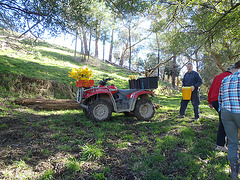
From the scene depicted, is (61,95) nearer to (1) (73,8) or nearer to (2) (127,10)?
(1) (73,8)

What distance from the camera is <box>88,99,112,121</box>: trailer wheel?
15.5ft

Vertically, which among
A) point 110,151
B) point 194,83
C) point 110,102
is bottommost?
point 110,151

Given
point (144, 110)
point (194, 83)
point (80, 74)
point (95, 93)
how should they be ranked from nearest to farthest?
point (95, 93) < point (80, 74) < point (194, 83) < point (144, 110)

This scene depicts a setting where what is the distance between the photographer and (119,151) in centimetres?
300

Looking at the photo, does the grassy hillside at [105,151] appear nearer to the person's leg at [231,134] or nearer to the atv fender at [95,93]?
the person's leg at [231,134]

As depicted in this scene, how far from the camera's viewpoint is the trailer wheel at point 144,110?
5230mm

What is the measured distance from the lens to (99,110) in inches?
192

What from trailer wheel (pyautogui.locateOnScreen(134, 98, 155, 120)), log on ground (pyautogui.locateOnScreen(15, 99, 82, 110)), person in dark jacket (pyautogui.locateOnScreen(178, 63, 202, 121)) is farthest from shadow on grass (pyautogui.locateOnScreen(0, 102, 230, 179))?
log on ground (pyautogui.locateOnScreen(15, 99, 82, 110))

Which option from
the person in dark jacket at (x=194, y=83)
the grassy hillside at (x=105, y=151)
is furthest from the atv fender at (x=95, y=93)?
the person in dark jacket at (x=194, y=83)

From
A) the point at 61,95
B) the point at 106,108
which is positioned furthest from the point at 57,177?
the point at 61,95

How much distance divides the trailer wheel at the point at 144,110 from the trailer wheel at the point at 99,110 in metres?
1.01

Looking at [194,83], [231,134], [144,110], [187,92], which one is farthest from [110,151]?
[194,83]

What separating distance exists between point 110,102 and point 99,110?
→ 1.61 ft

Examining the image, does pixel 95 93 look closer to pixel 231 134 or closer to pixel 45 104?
pixel 45 104
